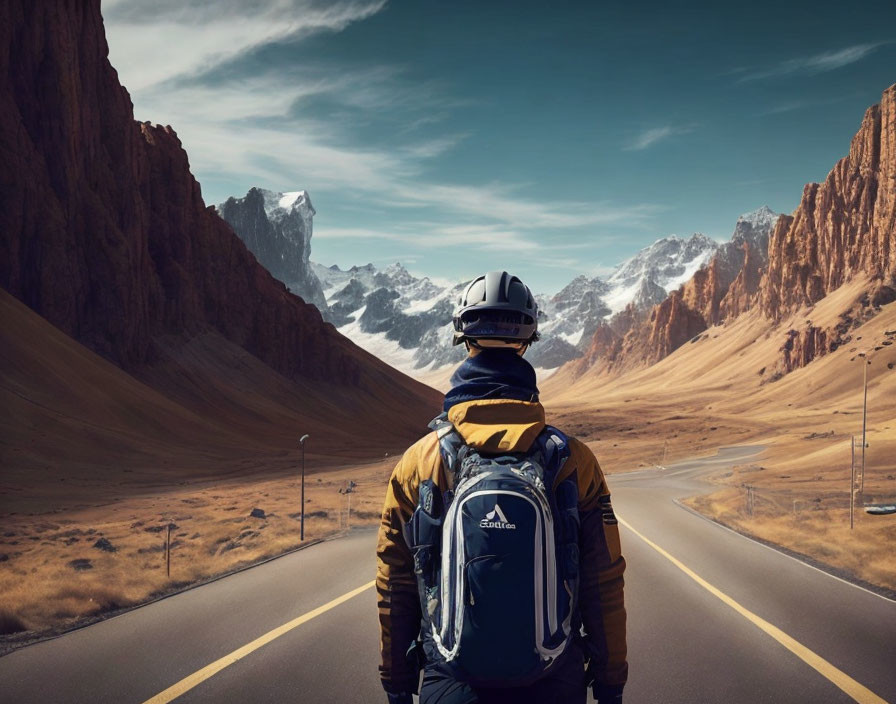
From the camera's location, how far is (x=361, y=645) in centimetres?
804

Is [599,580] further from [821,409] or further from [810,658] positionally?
[821,409]

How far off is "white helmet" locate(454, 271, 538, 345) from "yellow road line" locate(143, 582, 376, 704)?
4.11 m

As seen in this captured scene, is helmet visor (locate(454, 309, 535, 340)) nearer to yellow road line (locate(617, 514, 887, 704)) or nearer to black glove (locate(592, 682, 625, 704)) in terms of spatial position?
black glove (locate(592, 682, 625, 704))

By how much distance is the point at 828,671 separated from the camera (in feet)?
23.4

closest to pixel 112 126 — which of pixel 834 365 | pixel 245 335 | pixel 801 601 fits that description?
pixel 245 335

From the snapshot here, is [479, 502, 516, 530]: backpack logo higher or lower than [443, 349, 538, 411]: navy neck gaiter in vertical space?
lower

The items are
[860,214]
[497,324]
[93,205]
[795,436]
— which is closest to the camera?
[497,324]

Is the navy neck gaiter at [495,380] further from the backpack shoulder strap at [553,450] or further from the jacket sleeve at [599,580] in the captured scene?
the jacket sleeve at [599,580]

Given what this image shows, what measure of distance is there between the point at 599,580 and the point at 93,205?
9722cm

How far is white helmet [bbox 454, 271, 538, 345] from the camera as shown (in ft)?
12.7

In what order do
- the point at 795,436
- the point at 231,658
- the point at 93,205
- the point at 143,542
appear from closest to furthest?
the point at 231,658
the point at 143,542
the point at 795,436
the point at 93,205

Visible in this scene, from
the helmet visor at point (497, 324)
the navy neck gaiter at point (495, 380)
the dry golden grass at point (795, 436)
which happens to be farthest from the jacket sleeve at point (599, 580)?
the dry golden grass at point (795, 436)

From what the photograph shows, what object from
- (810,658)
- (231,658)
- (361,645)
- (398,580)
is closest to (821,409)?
(810,658)

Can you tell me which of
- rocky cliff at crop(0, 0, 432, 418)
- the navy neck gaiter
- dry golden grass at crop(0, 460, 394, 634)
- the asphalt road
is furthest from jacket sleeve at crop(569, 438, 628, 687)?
rocky cliff at crop(0, 0, 432, 418)
